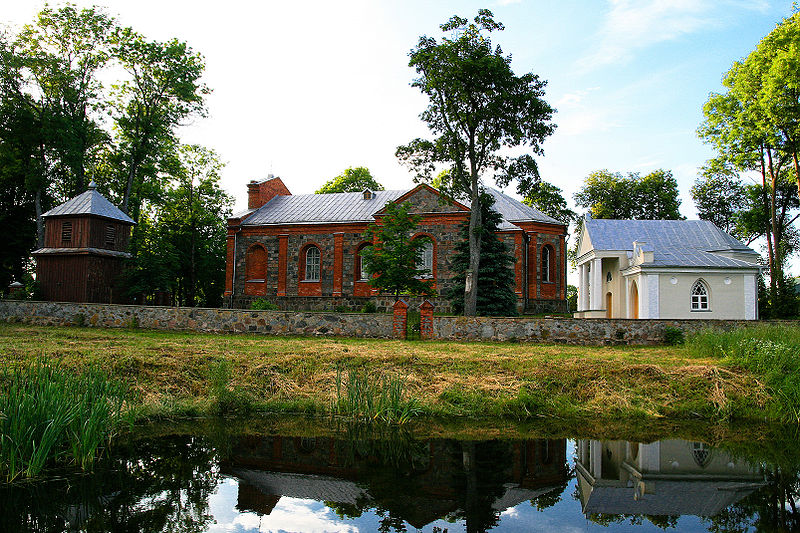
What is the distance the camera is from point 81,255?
22188 mm

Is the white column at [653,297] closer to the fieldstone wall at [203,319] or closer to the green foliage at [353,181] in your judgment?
the fieldstone wall at [203,319]

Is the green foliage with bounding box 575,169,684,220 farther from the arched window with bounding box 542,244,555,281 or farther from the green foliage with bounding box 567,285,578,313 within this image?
the arched window with bounding box 542,244,555,281

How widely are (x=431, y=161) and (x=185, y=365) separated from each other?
14.8 m

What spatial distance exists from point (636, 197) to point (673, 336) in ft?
83.5

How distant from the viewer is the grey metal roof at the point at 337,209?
30.4 metres

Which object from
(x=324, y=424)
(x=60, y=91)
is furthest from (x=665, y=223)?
(x=60, y=91)

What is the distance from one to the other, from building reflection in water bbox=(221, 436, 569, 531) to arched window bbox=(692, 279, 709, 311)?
16804 millimetres

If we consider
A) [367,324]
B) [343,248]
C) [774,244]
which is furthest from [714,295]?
[343,248]

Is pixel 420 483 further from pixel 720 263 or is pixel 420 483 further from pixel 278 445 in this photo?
pixel 720 263

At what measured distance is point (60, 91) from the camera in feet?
87.8

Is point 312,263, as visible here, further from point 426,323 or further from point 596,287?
point 426,323

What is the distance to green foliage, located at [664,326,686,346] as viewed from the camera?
16.5 meters

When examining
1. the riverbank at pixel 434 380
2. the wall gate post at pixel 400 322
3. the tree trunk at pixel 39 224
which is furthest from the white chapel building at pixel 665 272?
the tree trunk at pixel 39 224

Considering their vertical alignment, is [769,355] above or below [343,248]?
below
